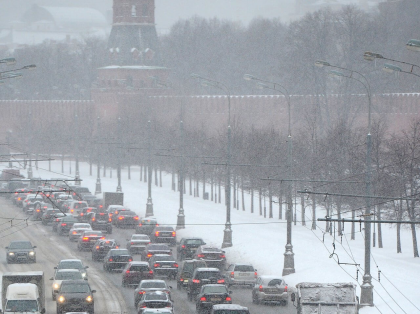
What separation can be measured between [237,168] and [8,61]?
2736 centimetres

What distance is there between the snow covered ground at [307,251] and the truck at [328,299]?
2.66 metres

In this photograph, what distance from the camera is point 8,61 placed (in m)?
25.2

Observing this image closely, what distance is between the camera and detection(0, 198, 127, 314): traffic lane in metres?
26.4

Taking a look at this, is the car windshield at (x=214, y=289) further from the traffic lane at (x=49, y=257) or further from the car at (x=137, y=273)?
the car at (x=137, y=273)

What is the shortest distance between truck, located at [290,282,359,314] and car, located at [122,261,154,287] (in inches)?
318

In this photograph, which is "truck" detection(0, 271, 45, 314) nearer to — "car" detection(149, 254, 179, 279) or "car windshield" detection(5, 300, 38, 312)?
"car windshield" detection(5, 300, 38, 312)

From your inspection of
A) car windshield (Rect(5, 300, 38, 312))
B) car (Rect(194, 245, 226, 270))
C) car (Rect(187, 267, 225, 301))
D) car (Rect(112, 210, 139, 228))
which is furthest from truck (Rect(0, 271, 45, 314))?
car (Rect(112, 210, 139, 228))

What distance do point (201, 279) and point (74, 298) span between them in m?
4.13

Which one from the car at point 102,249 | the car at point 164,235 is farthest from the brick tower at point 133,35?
the car at point 102,249

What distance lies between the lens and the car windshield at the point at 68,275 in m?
27.2

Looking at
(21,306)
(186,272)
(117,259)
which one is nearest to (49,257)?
(117,259)

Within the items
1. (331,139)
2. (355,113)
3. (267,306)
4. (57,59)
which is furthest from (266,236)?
(57,59)

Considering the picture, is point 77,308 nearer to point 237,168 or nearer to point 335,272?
point 335,272

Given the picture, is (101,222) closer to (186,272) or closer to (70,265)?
(70,265)
